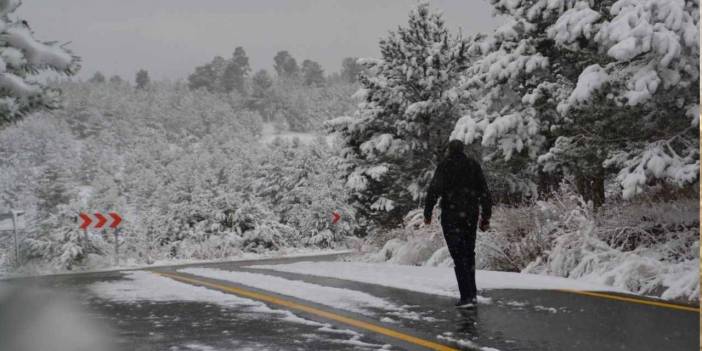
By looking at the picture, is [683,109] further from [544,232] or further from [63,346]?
[63,346]

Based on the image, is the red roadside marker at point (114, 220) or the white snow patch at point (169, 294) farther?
the red roadside marker at point (114, 220)

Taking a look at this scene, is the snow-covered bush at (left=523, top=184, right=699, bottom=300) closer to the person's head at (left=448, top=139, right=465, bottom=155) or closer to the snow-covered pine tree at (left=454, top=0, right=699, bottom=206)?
the snow-covered pine tree at (left=454, top=0, right=699, bottom=206)

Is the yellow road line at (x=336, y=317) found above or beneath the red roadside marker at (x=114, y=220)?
beneath

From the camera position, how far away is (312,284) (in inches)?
392

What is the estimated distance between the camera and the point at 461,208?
7.40 meters

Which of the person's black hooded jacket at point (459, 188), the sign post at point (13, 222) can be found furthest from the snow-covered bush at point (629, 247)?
the sign post at point (13, 222)

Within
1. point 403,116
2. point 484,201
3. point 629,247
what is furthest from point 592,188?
point 403,116

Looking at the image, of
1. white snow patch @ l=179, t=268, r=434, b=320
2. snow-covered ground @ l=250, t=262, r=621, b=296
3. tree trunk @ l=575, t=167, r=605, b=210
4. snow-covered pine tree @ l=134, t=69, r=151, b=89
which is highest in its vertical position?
snow-covered pine tree @ l=134, t=69, r=151, b=89

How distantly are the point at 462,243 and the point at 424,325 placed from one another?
4.94ft

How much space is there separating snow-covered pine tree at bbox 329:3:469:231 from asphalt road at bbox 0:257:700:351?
12.4 m

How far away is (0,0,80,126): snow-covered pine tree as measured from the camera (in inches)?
402

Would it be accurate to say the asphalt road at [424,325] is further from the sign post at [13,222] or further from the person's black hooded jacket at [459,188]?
the sign post at [13,222]

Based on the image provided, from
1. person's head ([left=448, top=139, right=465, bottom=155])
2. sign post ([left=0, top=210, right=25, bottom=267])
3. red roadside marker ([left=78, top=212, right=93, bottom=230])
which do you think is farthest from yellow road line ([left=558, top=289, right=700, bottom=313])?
sign post ([left=0, top=210, right=25, bottom=267])

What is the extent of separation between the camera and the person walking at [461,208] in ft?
24.1
